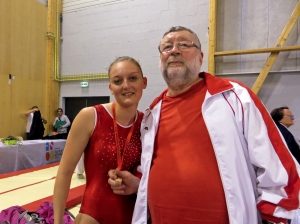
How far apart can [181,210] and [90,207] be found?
1.38 feet

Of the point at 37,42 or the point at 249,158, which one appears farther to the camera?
the point at 37,42

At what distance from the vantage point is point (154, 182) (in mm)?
1200

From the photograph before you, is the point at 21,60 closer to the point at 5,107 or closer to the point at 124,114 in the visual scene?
the point at 5,107

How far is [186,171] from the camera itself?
A: 1121 mm

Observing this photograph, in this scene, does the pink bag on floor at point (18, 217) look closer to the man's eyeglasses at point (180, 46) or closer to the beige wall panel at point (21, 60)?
the man's eyeglasses at point (180, 46)

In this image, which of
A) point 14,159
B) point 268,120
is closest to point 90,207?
point 268,120

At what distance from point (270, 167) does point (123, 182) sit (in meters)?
0.64

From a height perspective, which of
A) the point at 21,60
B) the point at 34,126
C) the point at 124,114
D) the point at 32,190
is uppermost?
the point at 21,60

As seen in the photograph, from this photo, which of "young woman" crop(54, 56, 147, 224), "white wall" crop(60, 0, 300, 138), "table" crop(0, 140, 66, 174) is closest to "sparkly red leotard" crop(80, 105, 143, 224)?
"young woman" crop(54, 56, 147, 224)

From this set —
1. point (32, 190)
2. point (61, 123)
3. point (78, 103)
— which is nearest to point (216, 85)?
point (32, 190)

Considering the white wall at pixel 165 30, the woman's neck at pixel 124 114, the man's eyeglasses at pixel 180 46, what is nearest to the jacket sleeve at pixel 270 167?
the man's eyeglasses at pixel 180 46

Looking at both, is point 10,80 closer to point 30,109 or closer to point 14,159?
point 30,109

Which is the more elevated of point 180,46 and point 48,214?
point 180,46

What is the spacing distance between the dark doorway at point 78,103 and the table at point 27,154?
215cm
